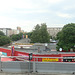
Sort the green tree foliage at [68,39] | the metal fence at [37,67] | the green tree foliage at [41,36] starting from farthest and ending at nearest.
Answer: the green tree foliage at [41,36]
the green tree foliage at [68,39]
the metal fence at [37,67]

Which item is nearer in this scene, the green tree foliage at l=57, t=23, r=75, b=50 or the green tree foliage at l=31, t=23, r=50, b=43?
the green tree foliage at l=57, t=23, r=75, b=50

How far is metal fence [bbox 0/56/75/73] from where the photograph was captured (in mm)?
5023

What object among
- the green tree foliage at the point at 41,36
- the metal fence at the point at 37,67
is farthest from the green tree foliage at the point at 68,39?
the green tree foliage at the point at 41,36

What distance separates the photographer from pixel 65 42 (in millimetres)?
20844

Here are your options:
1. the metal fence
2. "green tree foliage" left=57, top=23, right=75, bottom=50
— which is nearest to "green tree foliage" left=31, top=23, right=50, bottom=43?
"green tree foliage" left=57, top=23, right=75, bottom=50

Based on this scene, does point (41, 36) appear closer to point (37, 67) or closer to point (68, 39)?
point (68, 39)

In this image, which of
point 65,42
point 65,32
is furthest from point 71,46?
point 65,32

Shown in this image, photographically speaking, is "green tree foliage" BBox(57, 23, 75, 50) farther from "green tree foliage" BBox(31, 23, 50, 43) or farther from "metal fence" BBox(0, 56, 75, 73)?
"green tree foliage" BBox(31, 23, 50, 43)

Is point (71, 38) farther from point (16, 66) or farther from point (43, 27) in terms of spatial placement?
point (43, 27)

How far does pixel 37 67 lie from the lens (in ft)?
17.1

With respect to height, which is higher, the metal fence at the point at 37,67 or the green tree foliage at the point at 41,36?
the green tree foliage at the point at 41,36

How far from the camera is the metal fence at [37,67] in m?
5.02

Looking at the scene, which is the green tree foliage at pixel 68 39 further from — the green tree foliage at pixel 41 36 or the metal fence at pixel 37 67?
the green tree foliage at pixel 41 36

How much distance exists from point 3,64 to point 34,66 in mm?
1744
